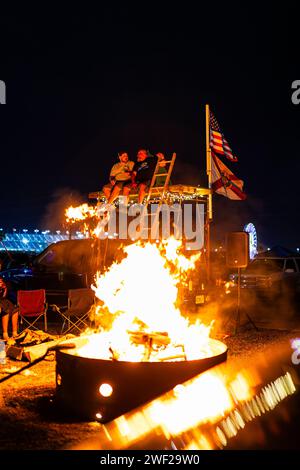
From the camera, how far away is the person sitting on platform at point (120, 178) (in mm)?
8586

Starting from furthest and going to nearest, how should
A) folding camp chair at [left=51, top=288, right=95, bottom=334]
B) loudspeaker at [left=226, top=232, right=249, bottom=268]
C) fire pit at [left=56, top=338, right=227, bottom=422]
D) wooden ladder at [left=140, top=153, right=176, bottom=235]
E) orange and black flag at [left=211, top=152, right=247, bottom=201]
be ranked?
orange and black flag at [left=211, top=152, right=247, bottom=201]
loudspeaker at [left=226, top=232, right=249, bottom=268]
folding camp chair at [left=51, top=288, right=95, bottom=334]
wooden ladder at [left=140, top=153, right=176, bottom=235]
fire pit at [left=56, top=338, right=227, bottom=422]

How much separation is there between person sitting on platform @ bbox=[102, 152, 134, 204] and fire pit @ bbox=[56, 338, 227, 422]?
407cm

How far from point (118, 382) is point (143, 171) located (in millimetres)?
4317

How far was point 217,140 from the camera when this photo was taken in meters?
12.2

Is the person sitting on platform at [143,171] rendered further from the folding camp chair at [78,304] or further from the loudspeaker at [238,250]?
the loudspeaker at [238,250]

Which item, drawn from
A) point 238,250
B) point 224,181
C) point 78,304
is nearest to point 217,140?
point 224,181

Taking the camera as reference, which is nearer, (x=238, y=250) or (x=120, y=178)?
(x=120, y=178)

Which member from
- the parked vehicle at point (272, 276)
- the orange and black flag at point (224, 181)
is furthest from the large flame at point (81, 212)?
the parked vehicle at point (272, 276)

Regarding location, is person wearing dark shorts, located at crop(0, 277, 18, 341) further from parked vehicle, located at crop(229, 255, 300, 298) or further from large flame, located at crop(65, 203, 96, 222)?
parked vehicle, located at crop(229, 255, 300, 298)

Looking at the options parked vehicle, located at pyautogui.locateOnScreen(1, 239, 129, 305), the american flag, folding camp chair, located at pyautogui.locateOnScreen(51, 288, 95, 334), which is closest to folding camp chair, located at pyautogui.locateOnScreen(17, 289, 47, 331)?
folding camp chair, located at pyautogui.locateOnScreen(51, 288, 95, 334)

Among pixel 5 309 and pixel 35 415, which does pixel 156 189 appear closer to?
pixel 5 309

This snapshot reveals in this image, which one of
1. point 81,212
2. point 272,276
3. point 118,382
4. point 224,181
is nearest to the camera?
point 118,382

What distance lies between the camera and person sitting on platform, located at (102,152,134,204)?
28.2ft
